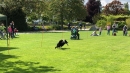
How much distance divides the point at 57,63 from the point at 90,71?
233cm

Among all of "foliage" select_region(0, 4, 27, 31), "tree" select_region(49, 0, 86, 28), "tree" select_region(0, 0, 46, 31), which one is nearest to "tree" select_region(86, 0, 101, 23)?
"tree" select_region(49, 0, 86, 28)

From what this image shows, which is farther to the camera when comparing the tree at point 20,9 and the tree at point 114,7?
the tree at point 114,7

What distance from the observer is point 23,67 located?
466 inches

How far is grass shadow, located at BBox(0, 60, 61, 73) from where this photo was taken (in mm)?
11047

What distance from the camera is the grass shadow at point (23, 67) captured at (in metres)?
11.0

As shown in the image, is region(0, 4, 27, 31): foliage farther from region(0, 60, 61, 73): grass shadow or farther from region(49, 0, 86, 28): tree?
region(0, 60, 61, 73): grass shadow

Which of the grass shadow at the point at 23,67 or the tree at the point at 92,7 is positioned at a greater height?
the tree at the point at 92,7

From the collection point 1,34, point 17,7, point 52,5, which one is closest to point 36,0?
point 17,7

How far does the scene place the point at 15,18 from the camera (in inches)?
2025

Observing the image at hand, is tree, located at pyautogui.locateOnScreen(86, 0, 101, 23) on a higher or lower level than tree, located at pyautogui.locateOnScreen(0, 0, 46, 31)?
higher

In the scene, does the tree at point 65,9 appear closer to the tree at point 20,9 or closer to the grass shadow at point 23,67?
the tree at point 20,9

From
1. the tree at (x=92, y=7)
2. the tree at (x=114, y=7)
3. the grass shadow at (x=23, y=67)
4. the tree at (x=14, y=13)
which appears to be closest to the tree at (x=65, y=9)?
the tree at (x=14, y=13)

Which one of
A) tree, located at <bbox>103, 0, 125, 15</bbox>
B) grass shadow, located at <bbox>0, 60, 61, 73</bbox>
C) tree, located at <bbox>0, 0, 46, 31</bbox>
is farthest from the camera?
tree, located at <bbox>103, 0, 125, 15</bbox>

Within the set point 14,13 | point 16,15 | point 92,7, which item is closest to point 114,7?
point 92,7
